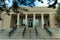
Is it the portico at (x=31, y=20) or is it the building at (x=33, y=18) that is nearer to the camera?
the building at (x=33, y=18)

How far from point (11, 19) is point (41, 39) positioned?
853 inches

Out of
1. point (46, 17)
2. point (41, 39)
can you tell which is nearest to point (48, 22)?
point (46, 17)

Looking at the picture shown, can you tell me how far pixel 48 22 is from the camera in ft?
120

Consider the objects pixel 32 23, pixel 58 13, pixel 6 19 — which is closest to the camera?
pixel 58 13

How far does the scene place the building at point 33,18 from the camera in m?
34.7

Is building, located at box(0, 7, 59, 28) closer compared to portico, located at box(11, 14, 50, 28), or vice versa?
building, located at box(0, 7, 59, 28)

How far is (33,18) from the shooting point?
35781mm

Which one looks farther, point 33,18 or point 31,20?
point 31,20

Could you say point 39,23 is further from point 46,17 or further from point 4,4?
point 4,4

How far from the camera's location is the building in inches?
1366

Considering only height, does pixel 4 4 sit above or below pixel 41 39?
above

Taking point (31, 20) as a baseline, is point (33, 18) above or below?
above

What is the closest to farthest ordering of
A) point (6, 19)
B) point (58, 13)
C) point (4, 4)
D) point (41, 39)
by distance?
point (4, 4), point (41, 39), point (58, 13), point (6, 19)

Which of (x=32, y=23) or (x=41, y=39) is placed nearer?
(x=41, y=39)
